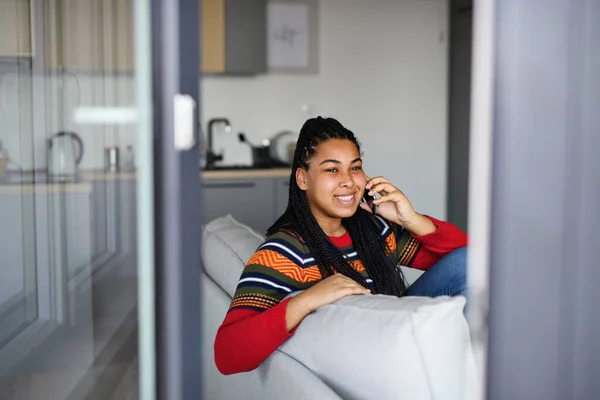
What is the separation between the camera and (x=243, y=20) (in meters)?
5.14

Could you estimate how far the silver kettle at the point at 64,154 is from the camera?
1.97m

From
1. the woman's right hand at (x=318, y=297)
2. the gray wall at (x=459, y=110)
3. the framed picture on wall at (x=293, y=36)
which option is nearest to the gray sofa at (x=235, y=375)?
the woman's right hand at (x=318, y=297)

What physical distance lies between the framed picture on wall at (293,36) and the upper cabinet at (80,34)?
3412mm

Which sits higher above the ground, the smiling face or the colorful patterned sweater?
the smiling face

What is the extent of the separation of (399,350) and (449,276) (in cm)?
75

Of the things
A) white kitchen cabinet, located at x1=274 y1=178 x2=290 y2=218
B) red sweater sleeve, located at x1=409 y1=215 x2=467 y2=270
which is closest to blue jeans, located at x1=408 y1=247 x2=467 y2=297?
red sweater sleeve, located at x1=409 y1=215 x2=467 y2=270

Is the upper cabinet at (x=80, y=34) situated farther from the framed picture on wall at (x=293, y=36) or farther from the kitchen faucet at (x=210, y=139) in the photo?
the framed picture on wall at (x=293, y=36)

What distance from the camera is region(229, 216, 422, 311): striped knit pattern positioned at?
6.14ft

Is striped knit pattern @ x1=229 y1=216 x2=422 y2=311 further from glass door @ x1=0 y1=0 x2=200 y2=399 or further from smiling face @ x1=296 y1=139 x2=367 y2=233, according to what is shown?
glass door @ x1=0 y1=0 x2=200 y2=399

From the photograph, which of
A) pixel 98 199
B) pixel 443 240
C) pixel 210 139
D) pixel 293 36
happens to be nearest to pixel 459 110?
pixel 293 36

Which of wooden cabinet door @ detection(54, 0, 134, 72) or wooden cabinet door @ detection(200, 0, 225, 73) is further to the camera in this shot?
wooden cabinet door @ detection(200, 0, 225, 73)

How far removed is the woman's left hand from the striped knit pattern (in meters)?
0.26

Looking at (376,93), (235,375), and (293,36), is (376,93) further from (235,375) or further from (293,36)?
(235,375)

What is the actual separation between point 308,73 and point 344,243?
11.8 feet
